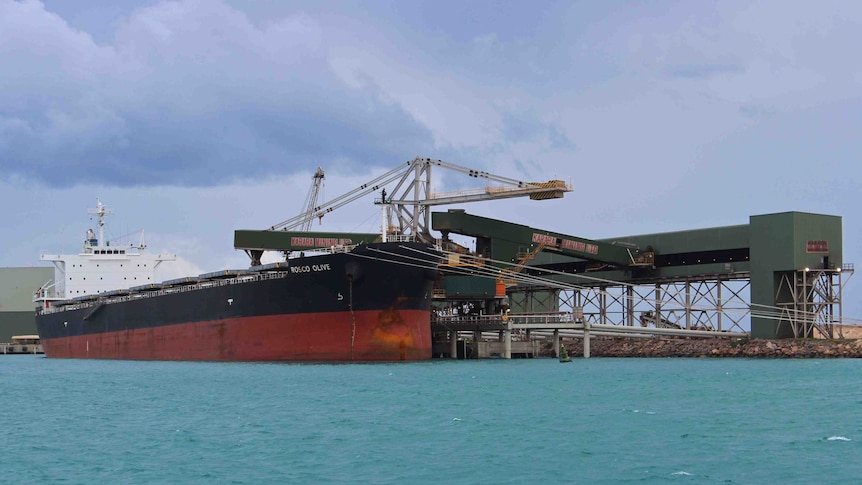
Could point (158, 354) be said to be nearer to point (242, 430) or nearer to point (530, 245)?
point (530, 245)

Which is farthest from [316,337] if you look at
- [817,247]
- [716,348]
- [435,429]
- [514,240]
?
[817,247]

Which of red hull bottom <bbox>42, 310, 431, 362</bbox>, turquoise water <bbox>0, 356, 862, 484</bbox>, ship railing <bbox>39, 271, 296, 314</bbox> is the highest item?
ship railing <bbox>39, 271, 296, 314</bbox>

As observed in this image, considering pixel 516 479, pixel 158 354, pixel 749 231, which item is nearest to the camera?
pixel 516 479

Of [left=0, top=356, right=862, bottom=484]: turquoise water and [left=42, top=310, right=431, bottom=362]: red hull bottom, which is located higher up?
[left=42, top=310, right=431, bottom=362]: red hull bottom

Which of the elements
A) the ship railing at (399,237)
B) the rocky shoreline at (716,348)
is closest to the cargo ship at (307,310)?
the ship railing at (399,237)

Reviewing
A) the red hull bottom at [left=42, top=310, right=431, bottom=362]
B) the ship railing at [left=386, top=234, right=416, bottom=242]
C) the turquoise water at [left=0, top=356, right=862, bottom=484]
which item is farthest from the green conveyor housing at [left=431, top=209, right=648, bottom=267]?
the turquoise water at [left=0, top=356, right=862, bottom=484]

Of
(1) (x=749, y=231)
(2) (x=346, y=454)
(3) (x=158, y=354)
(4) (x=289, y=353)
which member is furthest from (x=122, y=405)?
(1) (x=749, y=231)

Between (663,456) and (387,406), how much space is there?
8.50 meters

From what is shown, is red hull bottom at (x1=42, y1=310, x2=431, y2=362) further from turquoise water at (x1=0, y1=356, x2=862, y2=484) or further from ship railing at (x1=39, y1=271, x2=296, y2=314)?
turquoise water at (x1=0, y1=356, x2=862, y2=484)

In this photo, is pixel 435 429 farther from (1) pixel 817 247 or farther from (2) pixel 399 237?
(1) pixel 817 247

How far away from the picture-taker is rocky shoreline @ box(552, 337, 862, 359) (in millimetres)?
45344

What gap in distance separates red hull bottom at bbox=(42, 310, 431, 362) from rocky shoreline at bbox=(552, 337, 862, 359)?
16747mm

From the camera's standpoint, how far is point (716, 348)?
49.7 m

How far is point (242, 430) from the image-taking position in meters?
20.1
